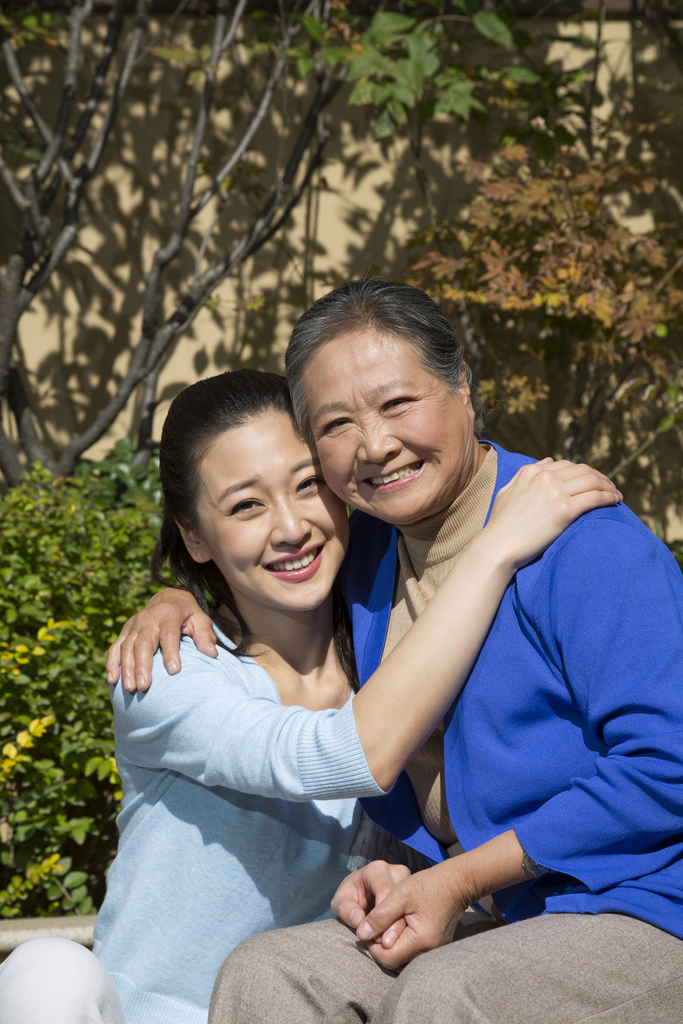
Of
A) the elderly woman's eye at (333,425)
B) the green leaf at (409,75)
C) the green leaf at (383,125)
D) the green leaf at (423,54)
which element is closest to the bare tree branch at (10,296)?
the green leaf at (383,125)

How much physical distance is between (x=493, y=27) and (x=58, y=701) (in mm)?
4034

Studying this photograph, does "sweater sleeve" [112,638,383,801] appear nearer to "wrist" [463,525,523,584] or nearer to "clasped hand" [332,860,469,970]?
"clasped hand" [332,860,469,970]

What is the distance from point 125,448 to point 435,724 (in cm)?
376

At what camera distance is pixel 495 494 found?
6.04ft

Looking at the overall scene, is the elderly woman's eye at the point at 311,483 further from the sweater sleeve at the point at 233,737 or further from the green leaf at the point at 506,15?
the green leaf at the point at 506,15

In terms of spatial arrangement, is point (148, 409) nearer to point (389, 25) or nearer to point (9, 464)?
point (9, 464)

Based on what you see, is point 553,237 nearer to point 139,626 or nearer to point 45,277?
point 45,277

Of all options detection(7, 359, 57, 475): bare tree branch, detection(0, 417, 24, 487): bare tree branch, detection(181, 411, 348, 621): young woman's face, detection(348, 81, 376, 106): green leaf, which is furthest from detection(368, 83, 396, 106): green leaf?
detection(181, 411, 348, 621): young woman's face

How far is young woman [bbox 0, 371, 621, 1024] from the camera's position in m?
1.60

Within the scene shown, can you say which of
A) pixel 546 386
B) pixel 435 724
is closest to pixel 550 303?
pixel 546 386

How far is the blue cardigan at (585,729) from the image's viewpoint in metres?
1.44

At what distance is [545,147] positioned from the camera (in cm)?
463

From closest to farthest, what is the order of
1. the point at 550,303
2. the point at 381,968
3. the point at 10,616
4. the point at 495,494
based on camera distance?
1. the point at 381,968
2. the point at 495,494
3. the point at 10,616
4. the point at 550,303

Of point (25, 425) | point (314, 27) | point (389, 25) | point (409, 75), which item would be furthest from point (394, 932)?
point (389, 25)
